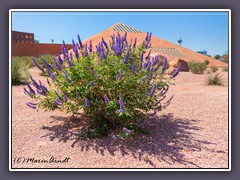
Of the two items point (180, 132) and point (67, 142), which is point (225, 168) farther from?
point (67, 142)

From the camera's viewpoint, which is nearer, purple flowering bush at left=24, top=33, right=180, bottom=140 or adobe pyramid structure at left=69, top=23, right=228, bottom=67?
purple flowering bush at left=24, top=33, right=180, bottom=140

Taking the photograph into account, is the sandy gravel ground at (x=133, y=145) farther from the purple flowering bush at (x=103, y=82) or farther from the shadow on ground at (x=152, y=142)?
the purple flowering bush at (x=103, y=82)

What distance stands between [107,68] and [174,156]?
1.65m

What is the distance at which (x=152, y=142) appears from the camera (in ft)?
13.8

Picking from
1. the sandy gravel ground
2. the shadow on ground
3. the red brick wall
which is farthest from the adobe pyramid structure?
the shadow on ground

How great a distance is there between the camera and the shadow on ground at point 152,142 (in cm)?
381

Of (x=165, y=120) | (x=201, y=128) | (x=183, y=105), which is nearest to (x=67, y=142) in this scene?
(x=165, y=120)

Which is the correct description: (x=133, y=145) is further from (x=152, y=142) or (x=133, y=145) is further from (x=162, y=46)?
(x=162, y=46)

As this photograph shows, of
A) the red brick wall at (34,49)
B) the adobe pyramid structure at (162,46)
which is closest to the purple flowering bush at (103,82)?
the adobe pyramid structure at (162,46)

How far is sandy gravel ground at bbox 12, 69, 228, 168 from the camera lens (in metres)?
3.64

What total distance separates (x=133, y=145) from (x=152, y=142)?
1.14ft

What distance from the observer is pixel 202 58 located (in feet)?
127

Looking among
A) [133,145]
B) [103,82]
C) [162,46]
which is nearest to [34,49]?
[162,46]

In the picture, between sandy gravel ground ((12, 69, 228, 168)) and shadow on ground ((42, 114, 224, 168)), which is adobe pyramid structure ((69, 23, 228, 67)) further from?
shadow on ground ((42, 114, 224, 168))
